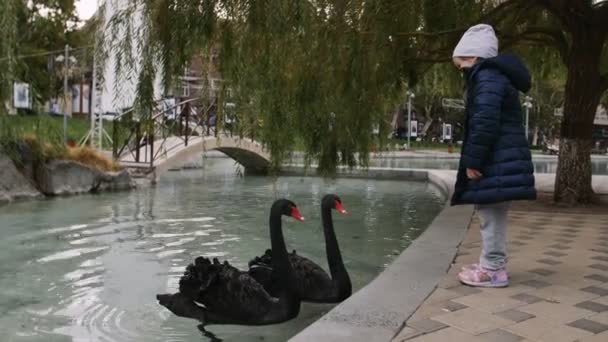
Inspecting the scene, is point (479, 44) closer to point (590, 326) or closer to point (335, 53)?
point (590, 326)

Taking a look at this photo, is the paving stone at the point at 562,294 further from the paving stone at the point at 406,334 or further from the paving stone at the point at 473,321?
the paving stone at the point at 406,334

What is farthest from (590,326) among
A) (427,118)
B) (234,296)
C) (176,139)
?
(427,118)

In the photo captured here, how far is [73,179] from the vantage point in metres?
12.4

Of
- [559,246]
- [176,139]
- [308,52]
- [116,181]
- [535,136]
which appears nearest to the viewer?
[559,246]

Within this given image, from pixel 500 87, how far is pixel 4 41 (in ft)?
8.55

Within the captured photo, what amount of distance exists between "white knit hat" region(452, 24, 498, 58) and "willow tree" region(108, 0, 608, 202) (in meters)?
1.25

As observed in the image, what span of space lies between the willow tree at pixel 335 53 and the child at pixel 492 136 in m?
1.37

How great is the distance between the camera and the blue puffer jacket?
358 cm

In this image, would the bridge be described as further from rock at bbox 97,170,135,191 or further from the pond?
the pond

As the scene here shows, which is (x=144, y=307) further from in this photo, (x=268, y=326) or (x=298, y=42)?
(x=298, y=42)

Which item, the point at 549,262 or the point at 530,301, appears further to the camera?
the point at 549,262

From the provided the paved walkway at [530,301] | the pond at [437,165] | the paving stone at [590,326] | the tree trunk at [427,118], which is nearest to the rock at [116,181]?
the pond at [437,165]

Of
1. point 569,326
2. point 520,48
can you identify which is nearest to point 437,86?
point 520,48

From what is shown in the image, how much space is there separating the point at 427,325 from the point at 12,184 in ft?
32.4
